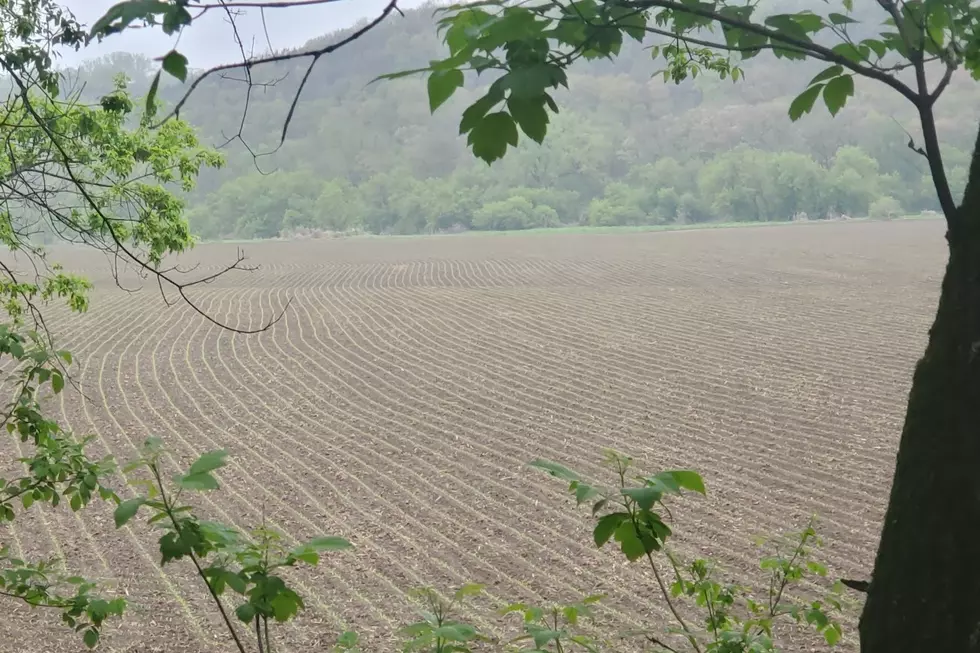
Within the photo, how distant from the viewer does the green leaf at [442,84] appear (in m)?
1.20

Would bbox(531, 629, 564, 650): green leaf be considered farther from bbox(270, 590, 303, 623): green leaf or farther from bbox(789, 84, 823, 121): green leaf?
bbox(789, 84, 823, 121): green leaf

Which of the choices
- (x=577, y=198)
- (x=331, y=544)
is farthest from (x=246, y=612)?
(x=577, y=198)

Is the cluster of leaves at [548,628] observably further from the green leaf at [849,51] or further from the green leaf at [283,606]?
the green leaf at [849,51]

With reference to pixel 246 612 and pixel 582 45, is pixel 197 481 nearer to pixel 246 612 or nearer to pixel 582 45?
pixel 246 612

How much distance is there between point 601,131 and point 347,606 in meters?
112

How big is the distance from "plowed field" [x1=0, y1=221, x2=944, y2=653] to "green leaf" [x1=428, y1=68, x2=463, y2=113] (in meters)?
3.14

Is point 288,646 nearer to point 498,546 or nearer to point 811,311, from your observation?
point 498,546

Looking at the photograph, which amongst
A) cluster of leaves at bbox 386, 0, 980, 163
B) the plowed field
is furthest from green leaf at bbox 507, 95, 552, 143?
the plowed field

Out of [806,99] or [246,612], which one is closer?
[806,99]

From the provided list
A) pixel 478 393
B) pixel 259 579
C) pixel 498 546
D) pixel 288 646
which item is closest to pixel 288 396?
pixel 478 393

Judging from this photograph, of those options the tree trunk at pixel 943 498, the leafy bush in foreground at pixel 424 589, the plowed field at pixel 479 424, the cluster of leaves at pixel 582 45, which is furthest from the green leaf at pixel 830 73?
the plowed field at pixel 479 424

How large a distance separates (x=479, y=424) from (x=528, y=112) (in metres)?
12.3

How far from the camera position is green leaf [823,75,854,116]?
4.85ft

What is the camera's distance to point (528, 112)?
3.79 ft
